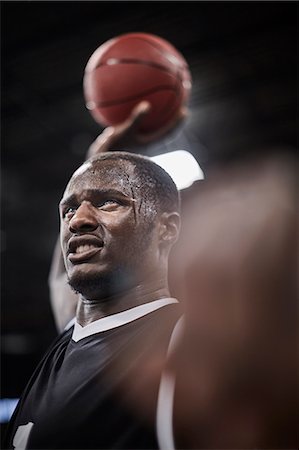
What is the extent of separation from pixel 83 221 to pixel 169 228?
0.20m

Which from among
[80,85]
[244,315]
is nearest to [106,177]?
[244,315]

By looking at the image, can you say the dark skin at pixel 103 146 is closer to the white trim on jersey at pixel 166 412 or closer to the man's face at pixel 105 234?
the man's face at pixel 105 234

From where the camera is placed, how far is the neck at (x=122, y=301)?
42.3 inches

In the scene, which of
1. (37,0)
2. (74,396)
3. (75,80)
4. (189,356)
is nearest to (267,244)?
(189,356)

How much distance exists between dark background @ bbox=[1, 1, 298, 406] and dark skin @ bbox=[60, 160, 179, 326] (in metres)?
2.87

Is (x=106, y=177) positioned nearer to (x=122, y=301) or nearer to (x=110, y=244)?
(x=110, y=244)

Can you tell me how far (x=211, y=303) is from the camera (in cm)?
69

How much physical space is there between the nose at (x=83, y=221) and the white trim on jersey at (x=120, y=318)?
0.18 metres

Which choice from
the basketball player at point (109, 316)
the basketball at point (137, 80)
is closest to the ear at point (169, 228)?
the basketball player at point (109, 316)

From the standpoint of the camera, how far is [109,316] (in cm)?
107

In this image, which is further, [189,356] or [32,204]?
[32,204]

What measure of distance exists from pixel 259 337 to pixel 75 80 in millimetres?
4057

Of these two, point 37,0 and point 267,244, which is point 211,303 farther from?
point 37,0

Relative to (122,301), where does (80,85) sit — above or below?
above
